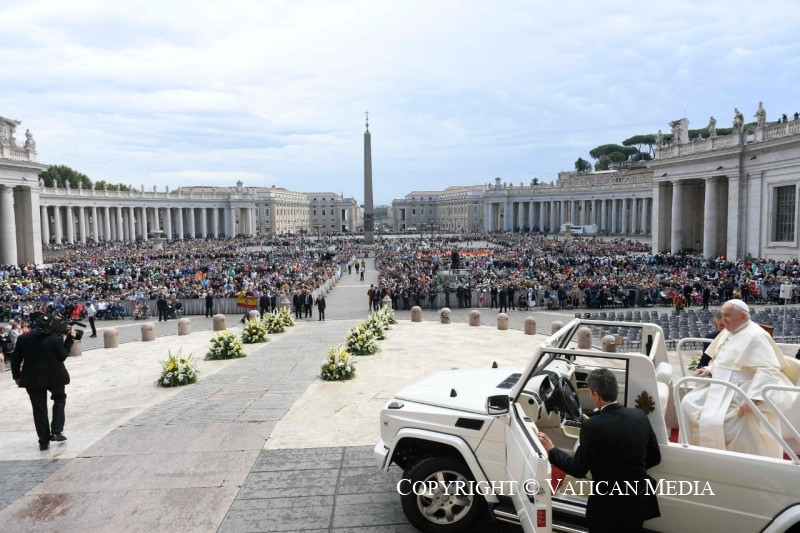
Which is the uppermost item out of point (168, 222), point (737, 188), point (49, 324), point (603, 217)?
point (737, 188)

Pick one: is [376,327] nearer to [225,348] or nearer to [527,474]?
[225,348]

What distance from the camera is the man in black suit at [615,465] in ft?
13.5

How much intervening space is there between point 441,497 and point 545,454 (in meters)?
1.96

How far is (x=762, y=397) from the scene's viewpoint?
15.0ft

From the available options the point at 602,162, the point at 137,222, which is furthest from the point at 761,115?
the point at 602,162

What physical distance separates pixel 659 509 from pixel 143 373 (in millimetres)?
12412

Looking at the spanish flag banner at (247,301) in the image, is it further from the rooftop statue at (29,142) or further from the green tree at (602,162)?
the green tree at (602,162)

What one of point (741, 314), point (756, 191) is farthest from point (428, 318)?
point (756, 191)

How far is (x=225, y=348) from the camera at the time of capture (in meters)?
14.5

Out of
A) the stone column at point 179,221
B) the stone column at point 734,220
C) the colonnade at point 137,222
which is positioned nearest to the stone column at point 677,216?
the stone column at point 734,220

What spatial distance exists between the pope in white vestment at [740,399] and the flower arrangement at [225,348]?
11.6 metres

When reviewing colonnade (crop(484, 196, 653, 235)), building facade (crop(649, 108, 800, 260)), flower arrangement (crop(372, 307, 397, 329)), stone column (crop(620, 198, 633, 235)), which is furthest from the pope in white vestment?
stone column (crop(620, 198, 633, 235))

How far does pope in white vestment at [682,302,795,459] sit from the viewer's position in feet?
14.8

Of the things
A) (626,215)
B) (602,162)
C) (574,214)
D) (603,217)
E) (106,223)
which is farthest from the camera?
(602,162)
